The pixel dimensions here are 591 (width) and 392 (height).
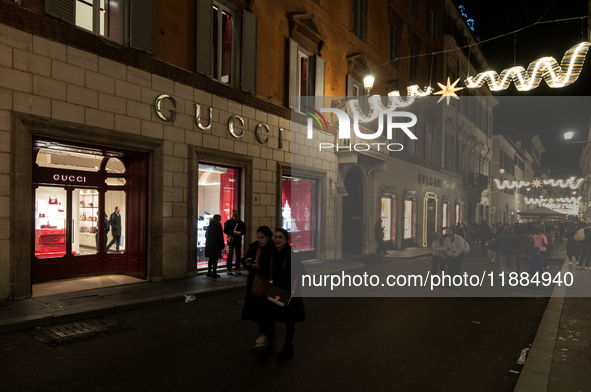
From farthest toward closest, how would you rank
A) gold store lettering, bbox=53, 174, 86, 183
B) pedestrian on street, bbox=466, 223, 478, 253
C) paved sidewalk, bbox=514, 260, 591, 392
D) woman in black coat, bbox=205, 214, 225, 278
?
pedestrian on street, bbox=466, 223, 478, 253 → woman in black coat, bbox=205, 214, 225, 278 → gold store lettering, bbox=53, 174, 86, 183 → paved sidewalk, bbox=514, 260, 591, 392

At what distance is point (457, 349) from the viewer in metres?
5.70

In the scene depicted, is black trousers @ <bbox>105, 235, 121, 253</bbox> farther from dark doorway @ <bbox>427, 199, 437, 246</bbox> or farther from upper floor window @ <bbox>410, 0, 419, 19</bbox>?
upper floor window @ <bbox>410, 0, 419, 19</bbox>

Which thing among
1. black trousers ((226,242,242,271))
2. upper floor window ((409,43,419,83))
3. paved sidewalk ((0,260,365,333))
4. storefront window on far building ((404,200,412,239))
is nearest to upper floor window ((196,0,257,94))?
black trousers ((226,242,242,271))

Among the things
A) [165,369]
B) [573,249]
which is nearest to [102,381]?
[165,369]

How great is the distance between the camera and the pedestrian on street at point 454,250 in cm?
1102

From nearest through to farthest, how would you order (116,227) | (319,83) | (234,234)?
1. (116,227)
2. (234,234)
3. (319,83)

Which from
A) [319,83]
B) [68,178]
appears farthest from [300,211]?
[68,178]

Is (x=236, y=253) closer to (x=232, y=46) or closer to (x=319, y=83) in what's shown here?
(x=232, y=46)

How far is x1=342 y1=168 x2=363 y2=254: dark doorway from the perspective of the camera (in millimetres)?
19672

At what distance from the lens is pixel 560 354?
5.41 m

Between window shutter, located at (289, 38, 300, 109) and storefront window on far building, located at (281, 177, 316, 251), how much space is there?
2.77 m

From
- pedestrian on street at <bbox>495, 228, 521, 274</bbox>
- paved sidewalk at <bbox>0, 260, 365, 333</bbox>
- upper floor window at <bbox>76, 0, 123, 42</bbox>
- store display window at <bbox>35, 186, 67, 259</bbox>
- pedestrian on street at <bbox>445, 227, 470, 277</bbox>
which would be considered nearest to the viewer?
paved sidewalk at <bbox>0, 260, 365, 333</bbox>

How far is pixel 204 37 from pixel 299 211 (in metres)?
7.28

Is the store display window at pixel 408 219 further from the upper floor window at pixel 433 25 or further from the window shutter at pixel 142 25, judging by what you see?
the window shutter at pixel 142 25
